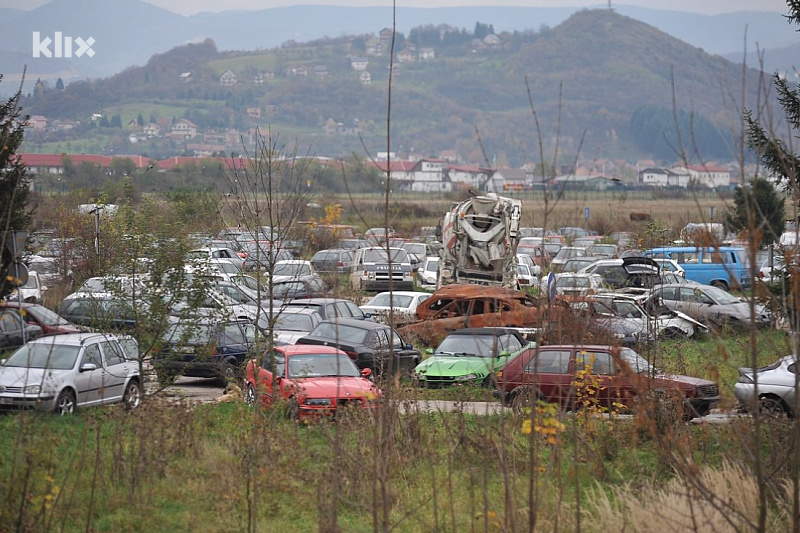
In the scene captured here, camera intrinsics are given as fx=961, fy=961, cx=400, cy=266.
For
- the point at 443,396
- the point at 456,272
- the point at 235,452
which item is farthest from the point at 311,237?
the point at 235,452

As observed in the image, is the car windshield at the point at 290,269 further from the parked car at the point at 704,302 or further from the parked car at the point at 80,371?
the parked car at the point at 80,371

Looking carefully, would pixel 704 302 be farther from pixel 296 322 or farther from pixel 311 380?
pixel 311 380

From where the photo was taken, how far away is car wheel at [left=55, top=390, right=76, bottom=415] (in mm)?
15755

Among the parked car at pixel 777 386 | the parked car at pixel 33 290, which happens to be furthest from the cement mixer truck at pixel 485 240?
the parked car at pixel 777 386

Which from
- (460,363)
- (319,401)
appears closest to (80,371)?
(319,401)

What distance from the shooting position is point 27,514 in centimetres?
883

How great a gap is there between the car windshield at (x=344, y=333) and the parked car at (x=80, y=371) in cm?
493

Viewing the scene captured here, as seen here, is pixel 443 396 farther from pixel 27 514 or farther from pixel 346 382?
pixel 27 514

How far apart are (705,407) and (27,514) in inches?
433

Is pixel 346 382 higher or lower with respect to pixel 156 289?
lower

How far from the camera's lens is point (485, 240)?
29688 mm

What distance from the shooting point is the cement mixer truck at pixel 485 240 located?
29.7m

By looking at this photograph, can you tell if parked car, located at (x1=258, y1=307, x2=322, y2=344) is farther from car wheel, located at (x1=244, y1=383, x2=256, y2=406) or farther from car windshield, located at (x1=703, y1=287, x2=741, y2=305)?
car windshield, located at (x1=703, y1=287, x2=741, y2=305)

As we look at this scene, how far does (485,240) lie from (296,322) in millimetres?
7849
